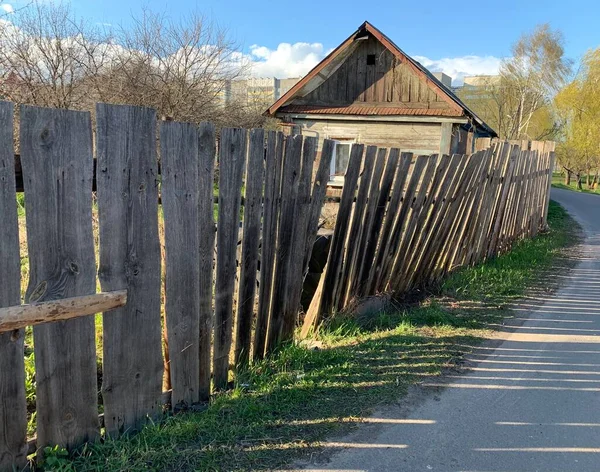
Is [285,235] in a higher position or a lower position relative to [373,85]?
lower

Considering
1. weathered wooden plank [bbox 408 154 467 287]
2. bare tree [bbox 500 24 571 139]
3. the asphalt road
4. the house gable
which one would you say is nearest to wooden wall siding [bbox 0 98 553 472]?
the asphalt road

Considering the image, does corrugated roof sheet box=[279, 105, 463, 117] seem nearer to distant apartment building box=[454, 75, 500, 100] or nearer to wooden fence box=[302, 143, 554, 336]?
wooden fence box=[302, 143, 554, 336]

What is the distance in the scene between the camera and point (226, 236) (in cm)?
303

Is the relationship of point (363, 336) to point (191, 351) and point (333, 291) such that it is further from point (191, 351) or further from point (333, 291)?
point (191, 351)

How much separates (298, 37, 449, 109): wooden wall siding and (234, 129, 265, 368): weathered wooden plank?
34.6 ft

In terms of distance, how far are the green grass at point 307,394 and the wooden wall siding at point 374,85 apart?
8.67 m

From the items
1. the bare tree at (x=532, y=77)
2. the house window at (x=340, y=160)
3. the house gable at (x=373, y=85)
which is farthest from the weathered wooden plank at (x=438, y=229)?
the bare tree at (x=532, y=77)

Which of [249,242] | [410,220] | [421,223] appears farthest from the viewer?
[421,223]

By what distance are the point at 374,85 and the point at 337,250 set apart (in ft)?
32.6

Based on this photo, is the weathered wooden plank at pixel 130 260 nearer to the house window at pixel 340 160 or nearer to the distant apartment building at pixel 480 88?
the house window at pixel 340 160

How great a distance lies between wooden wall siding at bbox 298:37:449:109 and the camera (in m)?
12.8

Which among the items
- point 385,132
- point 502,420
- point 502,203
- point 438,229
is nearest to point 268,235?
point 502,420

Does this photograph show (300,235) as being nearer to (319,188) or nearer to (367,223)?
(319,188)

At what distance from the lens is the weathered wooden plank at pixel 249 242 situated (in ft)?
10.2
